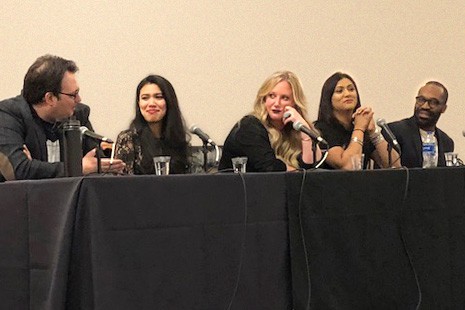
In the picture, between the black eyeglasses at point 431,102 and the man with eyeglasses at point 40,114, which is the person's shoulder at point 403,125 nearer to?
the black eyeglasses at point 431,102

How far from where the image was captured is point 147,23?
5434 millimetres

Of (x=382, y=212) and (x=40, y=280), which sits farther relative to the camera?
(x=382, y=212)

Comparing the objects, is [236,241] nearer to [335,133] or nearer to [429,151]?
[335,133]

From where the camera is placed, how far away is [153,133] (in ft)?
13.4

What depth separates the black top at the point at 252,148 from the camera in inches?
154

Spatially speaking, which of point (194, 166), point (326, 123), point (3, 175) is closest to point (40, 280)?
point (3, 175)

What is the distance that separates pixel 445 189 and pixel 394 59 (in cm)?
327

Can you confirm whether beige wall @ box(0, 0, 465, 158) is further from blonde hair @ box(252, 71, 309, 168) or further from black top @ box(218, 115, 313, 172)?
black top @ box(218, 115, 313, 172)

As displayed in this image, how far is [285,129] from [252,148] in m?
0.36

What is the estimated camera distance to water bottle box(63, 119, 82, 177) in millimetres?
2930

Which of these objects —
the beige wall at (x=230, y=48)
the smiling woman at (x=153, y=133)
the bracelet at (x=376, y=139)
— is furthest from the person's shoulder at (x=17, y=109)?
the bracelet at (x=376, y=139)

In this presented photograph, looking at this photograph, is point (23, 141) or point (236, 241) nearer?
point (236, 241)

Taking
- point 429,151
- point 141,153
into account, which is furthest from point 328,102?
point 141,153

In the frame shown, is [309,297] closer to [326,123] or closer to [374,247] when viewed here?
[374,247]
